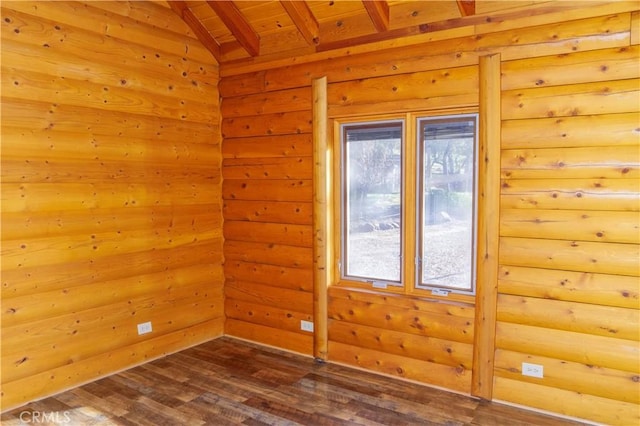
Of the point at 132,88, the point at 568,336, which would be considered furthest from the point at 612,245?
the point at 132,88

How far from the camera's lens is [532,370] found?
2984 mm

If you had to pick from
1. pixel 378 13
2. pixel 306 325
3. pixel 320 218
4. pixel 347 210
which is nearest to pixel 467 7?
pixel 378 13

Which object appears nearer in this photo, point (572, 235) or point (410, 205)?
point (572, 235)

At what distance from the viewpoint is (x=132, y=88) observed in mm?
3723

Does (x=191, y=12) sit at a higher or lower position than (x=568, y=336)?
higher

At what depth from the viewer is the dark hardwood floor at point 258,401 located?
2896mm

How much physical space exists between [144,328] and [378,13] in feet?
10.5

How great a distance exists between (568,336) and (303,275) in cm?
211

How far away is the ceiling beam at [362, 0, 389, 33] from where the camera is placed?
3236 mm

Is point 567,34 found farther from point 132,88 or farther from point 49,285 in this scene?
point 49,285

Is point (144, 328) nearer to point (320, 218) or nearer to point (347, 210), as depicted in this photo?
point (320, 218)

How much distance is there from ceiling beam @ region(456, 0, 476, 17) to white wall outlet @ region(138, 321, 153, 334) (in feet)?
11.5

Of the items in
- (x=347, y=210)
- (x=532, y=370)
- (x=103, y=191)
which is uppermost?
(x=103, y=191)

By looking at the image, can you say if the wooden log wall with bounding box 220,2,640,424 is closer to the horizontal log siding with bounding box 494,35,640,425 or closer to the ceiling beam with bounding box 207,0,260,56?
the horizontal log siding with bounding box 494,35,640,425
